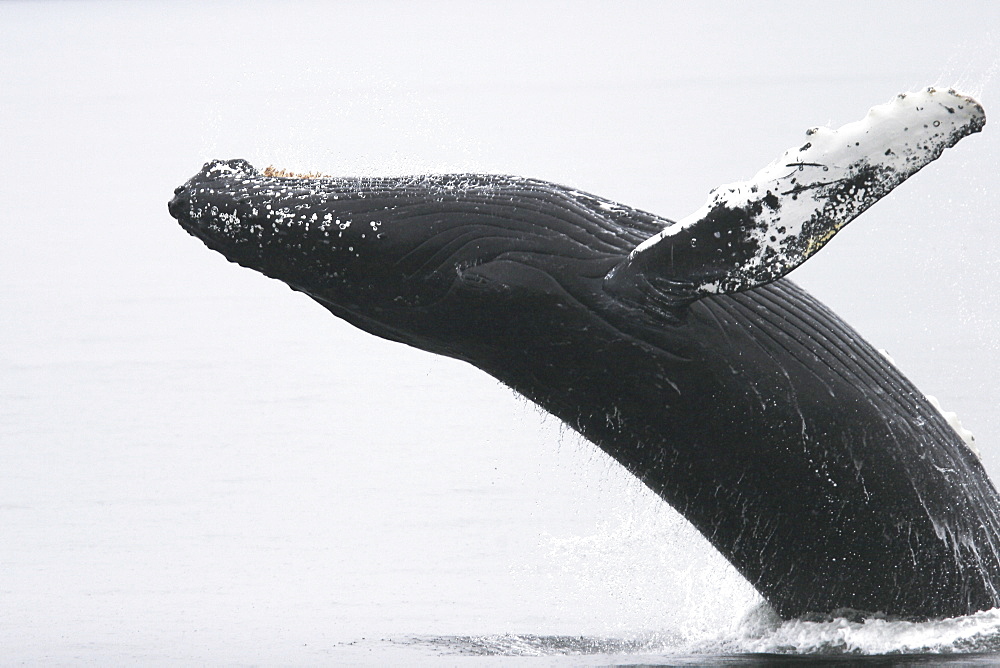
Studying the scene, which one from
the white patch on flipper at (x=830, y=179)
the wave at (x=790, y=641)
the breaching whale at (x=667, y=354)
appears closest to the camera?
the white patch on flipper at (x=830, y=179)

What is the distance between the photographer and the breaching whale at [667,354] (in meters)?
8.30

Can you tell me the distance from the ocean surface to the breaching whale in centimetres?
43

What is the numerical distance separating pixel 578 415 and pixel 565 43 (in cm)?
2952

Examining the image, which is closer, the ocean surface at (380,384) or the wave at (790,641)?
the wave at (790,641)

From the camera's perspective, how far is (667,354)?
827 centimetres

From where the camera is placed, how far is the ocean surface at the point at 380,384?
31.0 ft

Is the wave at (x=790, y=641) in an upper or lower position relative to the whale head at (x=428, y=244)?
lower

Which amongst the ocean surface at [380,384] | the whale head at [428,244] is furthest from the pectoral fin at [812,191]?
the ocean surface at [380,384]

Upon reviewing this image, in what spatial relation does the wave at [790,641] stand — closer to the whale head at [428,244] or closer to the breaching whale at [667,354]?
the breaching whale at [667,354]

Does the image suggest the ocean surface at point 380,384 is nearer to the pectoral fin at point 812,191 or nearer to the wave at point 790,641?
the wave at point 790,641

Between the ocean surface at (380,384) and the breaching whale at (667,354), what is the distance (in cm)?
43

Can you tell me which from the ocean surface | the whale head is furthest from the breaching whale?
the ocean surface

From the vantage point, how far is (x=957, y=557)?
875cm

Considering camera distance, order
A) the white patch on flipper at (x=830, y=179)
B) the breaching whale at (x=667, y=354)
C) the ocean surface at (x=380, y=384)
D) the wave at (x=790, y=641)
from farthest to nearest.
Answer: the ocean surface at (x=380, y=384), the wave at (x=790, y=641), the breaching whale at (x=667, y=354), the white patch on flipper at (x=830, y=179)
